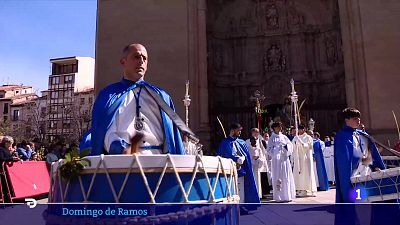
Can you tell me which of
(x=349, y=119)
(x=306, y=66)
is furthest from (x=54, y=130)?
(x=349, y=119)

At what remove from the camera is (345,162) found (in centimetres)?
422

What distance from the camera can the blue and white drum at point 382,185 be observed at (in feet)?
13.0

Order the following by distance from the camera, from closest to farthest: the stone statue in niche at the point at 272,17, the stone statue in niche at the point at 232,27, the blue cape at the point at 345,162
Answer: the blue cape at the point at 345,162, the stone statue in niche at the point at 272,17, the stone statue in niche at the point at 232,27

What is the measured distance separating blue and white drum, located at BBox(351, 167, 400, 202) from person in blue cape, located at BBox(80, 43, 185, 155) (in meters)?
2.20

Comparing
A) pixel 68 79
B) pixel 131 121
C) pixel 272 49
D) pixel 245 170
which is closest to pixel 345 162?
pixel 131 121

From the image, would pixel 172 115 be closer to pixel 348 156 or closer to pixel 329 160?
pixel 348 156

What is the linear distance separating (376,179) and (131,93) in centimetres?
276

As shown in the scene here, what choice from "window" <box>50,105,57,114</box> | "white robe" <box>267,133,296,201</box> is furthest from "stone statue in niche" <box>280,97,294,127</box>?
"window" <box>50,105,57,114</box>

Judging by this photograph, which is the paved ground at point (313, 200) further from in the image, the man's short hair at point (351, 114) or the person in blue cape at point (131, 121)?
the person in blue cape at point (131, 121)

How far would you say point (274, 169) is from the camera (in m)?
9.82

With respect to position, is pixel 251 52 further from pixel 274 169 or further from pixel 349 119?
pixel 349 119

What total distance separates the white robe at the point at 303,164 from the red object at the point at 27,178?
7.59 metres

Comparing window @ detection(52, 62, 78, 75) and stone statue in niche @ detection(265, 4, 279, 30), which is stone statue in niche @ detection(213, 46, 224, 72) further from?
window @ detection(52, 62, 78, 75)

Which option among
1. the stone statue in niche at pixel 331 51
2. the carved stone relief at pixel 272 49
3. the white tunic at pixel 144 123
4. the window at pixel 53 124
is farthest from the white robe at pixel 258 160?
the window at pixel 53 124
